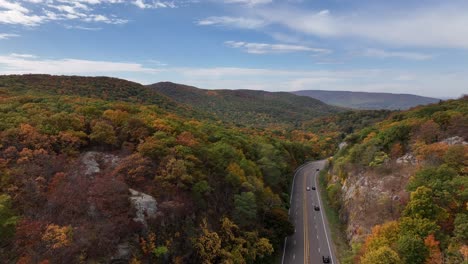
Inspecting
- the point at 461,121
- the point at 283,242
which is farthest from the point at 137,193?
the point at 461,121

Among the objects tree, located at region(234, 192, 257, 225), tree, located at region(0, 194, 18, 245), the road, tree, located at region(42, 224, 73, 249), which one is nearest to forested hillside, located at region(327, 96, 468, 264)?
the road

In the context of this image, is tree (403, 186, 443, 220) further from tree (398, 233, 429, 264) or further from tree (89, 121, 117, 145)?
tree (89, 121, 117, 145)

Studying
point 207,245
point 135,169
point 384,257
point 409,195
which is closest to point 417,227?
point 384,257

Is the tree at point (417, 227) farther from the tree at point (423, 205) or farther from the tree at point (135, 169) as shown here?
the tree at point (135, 169)

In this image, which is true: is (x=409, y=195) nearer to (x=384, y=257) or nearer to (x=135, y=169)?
(x=384, y=257)

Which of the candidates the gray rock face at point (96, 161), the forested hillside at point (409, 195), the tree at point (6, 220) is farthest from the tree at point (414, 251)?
the tree at point (6, 220)

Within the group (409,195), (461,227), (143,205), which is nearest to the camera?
(461,227)

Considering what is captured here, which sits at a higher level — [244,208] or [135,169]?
[135,169]
